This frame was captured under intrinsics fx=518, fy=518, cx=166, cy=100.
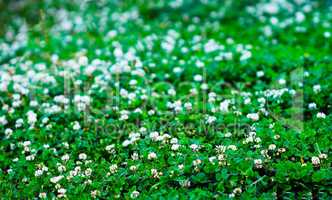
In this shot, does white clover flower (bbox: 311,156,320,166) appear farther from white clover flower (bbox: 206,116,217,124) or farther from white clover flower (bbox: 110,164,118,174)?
white clover flower (bbox: 110,164,118,174)

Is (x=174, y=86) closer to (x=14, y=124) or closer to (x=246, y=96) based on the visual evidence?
(x=246, y=96)

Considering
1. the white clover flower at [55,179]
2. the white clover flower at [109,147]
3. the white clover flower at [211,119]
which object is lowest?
the white clover flower at [55,179]

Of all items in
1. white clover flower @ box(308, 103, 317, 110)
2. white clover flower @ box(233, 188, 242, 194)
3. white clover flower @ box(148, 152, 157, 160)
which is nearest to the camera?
white clover flower @ box(233, 188, 242, 194)

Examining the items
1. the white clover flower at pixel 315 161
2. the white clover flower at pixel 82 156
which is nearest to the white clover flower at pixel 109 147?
the white clover flower at pixel 82 156

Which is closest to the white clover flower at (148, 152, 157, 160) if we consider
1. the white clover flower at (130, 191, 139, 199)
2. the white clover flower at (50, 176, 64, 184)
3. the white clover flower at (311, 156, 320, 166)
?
the white clover flower at (130, 191, 139, 199)

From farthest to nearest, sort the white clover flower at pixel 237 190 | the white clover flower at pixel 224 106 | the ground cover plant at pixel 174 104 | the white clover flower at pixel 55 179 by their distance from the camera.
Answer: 1. the white clover flower at pixel 224 106
2. the white clover flower at pixel 55 179
3. the ground cover plant at pixel 174 104
4. the white clover flower at pixel 237 190

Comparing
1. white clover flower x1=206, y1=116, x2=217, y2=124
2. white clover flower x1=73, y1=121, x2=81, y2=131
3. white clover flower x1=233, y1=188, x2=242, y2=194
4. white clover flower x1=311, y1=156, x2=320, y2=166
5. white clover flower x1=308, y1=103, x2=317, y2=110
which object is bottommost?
white clover flower x1=233, y1=188, x2=242, y2=194

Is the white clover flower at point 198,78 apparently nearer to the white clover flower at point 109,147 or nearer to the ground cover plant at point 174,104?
the ground cover plant at point 174,104

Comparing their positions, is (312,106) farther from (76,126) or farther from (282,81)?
(76,126)

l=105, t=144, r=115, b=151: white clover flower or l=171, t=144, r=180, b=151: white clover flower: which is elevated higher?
l=171, t=144, r=180, b=151: white clover flower
